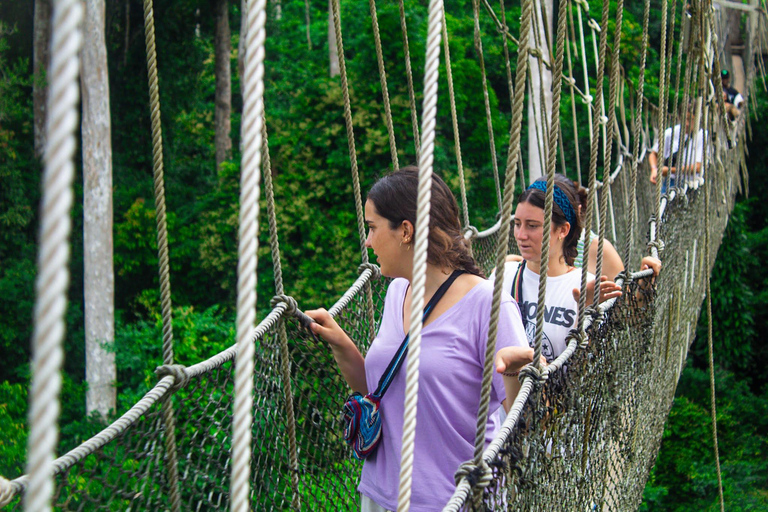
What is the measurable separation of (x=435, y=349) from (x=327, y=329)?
11.7 inches

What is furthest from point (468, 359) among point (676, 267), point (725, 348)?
point (725, 348)

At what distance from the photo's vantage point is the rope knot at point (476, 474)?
2.94 feet

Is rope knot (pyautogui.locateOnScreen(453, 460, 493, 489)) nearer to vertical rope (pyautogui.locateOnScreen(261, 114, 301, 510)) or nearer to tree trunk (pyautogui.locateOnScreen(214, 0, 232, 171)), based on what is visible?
vertical rope (pyautogui.locateOnScreen(261, 114, 301, 510))

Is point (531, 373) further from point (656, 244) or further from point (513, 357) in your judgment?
point (656, 244)

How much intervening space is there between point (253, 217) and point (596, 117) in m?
1.14

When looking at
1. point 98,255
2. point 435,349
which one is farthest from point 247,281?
point 98,255

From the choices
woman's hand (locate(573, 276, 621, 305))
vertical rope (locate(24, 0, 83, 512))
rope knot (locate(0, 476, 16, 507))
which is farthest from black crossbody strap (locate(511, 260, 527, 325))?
vertical rope (locate(24, 0, 83, 512))

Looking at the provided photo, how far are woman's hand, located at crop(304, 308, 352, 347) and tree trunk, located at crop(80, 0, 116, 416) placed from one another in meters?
7.39

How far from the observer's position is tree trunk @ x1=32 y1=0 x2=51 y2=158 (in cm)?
1020

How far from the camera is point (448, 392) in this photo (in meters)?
1.05

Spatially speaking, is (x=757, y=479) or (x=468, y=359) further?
(x=757, y=479)

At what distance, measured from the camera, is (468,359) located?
3.45ft

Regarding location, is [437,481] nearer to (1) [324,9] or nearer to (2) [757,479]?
(2) [757,479]

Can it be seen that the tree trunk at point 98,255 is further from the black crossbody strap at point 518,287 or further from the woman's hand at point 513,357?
the woman's hand at point 513,357
